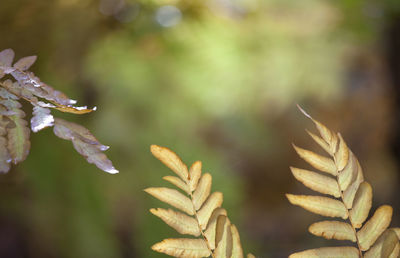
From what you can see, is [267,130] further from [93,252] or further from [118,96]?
[93,252]

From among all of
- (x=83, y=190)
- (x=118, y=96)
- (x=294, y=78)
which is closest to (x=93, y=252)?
(x=83, y=190)

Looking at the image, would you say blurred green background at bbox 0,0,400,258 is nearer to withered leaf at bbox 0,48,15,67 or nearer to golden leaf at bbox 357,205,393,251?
withered leaf at bbox 0,48,15,67

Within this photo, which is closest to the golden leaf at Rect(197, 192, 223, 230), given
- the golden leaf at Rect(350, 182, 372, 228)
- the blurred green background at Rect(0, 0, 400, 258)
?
the golden leaf at Rect(350, 182, 372, 228)

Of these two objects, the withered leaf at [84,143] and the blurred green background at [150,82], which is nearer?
the withered leaf at [84,143]

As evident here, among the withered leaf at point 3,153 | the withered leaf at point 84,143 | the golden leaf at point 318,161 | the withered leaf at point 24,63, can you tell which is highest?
the withered leaf at point 24,63

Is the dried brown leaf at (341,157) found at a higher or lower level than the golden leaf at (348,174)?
higher

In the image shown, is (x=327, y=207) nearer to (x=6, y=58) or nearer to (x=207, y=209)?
(x=207, y=209)

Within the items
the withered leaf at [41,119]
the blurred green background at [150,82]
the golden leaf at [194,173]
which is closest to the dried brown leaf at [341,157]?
the golden leaf at [194,173]

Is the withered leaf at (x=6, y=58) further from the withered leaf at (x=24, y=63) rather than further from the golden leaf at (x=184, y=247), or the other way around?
the golden leaf at (x=184, y=247)
